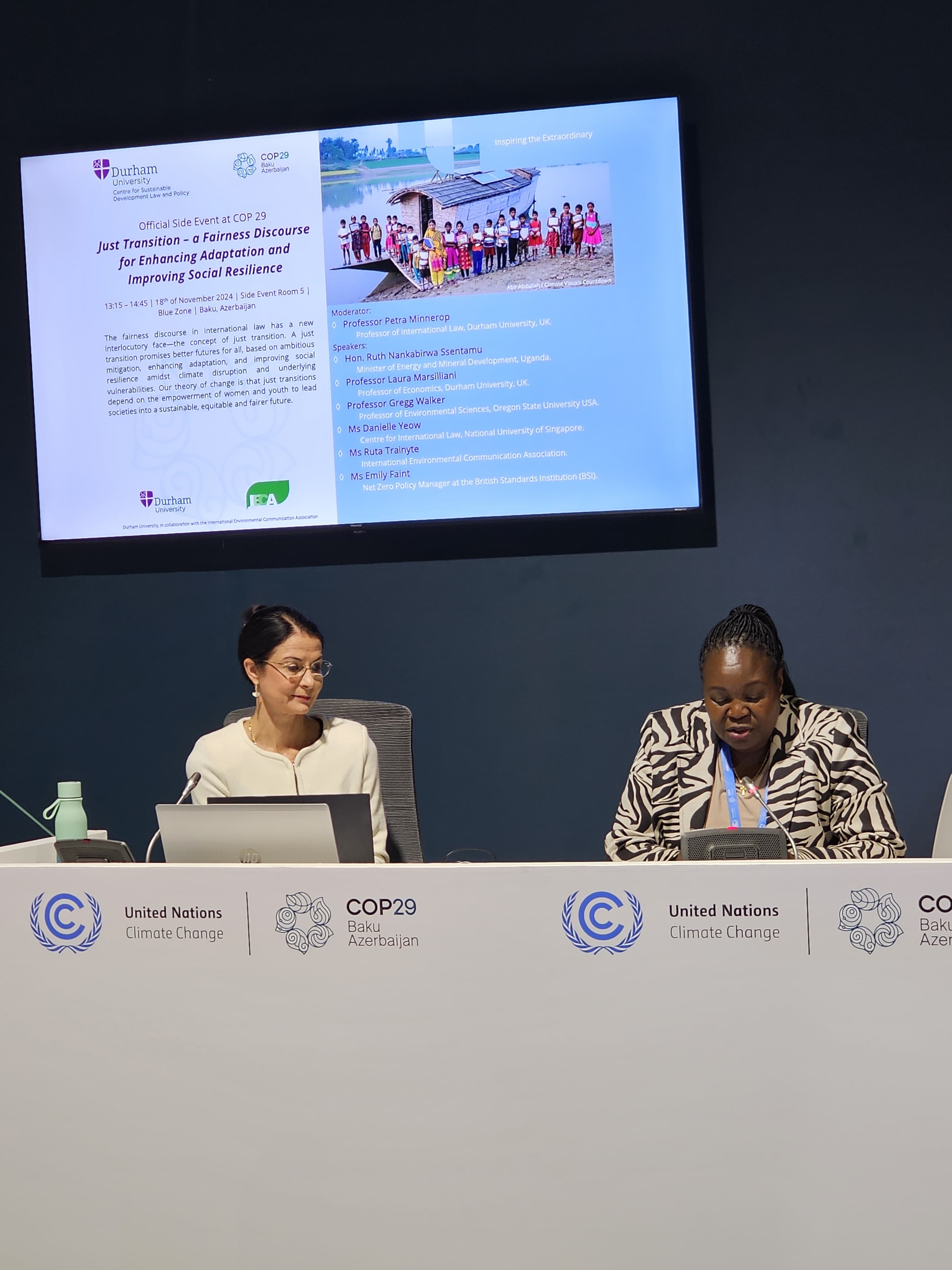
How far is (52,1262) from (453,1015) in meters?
0.72

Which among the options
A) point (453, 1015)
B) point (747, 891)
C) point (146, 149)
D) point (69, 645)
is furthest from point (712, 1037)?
point (146, 149)

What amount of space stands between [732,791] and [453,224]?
1.77 meters

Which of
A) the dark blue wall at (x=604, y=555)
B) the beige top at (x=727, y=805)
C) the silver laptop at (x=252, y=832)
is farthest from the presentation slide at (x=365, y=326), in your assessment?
the silver laptop at (x=252, y=832)

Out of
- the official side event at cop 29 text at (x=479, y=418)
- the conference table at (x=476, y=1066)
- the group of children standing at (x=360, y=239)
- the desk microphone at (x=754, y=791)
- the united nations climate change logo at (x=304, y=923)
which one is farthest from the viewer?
the group of children standing at (x=360, y=239)

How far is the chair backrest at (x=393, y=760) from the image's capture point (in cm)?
286

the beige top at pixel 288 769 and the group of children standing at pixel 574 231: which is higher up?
the group of children standing at pixel 574 231

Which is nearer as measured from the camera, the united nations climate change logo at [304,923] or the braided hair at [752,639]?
the united nations climate change logo at [304,923]

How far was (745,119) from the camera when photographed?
10.5 ft

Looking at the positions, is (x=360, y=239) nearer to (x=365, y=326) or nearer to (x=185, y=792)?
(x=365, y=326)

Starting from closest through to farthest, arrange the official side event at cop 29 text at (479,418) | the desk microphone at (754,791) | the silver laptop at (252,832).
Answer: the silver laptop at (252,832)
the desk microphone at (754,791)
the official side event at cop 29 text at (479,418)

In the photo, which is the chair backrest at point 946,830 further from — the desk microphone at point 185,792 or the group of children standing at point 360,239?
the group of children standing at point 360,239

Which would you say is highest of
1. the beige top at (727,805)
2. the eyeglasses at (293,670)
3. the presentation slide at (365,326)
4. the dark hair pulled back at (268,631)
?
the presentation slide at (365,326)

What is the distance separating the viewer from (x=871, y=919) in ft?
5.28

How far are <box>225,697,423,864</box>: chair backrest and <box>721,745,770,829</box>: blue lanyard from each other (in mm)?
809
